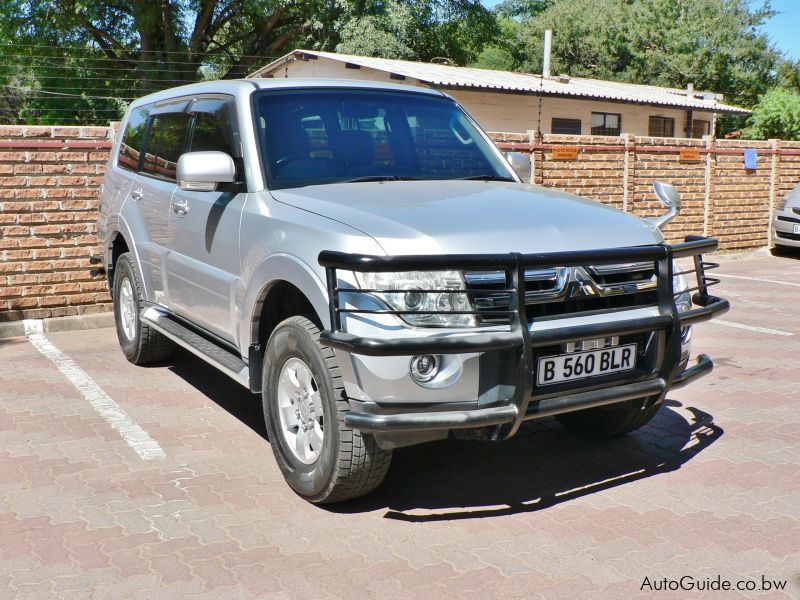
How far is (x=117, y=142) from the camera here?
7.09m

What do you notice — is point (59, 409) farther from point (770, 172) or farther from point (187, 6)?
point (187, 6)

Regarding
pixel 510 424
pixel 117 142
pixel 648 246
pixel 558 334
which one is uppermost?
pixel 117 142

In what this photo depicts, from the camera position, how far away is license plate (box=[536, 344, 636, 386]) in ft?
12.5

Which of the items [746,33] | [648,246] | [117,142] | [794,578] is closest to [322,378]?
[648,246]

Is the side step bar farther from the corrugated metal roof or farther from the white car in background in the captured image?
the corrugated metal roof

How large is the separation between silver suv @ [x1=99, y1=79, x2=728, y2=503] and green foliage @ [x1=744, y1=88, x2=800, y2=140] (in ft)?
97.8

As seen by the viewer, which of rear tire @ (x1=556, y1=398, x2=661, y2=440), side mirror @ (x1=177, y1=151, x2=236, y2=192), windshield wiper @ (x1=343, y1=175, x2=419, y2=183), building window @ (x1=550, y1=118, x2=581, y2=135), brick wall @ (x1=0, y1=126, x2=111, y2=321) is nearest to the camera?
side mirror @ (x1=177, y1=151, x2=236, y2=192)

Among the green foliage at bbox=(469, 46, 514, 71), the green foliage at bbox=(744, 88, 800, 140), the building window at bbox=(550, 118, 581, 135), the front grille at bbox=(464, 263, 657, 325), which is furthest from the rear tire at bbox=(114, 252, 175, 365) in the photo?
the green foliage at bbox=(469, 46, 514, 71)

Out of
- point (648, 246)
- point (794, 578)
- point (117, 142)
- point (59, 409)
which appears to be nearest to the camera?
point (794, 578)

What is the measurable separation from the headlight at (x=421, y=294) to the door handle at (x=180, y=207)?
6.99 feet

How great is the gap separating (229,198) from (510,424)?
6.89 feet

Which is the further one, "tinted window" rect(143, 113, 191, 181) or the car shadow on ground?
"tinted window" rect(143, 113, 191, 181)

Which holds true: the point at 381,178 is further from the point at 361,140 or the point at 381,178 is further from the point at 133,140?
the point at 133,140

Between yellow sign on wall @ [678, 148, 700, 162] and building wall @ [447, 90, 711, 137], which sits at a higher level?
building wall @ [447, 90, 711, 137]
